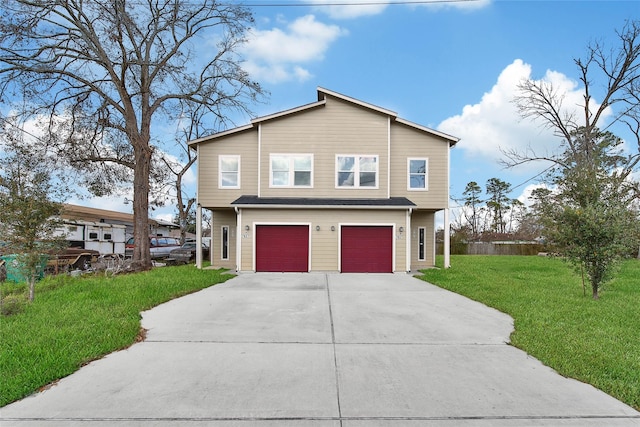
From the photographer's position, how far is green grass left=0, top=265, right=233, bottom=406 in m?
3.96

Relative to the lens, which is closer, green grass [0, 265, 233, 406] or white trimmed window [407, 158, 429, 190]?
green grass [0, 265, 233, 406]

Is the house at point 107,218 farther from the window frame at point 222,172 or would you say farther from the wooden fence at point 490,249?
the wooden fence at point 490,249

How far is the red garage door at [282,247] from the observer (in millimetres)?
14102

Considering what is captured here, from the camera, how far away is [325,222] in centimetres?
1409

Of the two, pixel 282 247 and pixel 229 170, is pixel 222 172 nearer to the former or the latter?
pixel 229 170

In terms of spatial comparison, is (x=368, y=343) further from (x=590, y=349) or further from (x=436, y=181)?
(x=436, y=181)

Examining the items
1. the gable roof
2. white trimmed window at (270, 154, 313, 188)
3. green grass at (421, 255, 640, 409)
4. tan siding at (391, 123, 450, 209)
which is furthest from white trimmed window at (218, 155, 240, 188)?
green grass at (421, 255, 640, 409)

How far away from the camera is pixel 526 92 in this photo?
23.8 metres

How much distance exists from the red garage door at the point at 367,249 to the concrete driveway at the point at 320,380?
7.38 metres

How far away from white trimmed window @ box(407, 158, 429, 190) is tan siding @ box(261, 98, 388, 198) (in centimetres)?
138

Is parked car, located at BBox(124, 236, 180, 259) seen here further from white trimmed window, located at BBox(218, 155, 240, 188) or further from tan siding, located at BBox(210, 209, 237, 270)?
white trimmed window, located at BBox(218, 155, 240, 188)

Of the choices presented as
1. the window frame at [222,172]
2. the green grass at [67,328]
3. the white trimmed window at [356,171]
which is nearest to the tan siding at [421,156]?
the white trimmed window at [356,171]

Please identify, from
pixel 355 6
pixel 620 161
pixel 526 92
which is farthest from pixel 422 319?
pixel 620 161

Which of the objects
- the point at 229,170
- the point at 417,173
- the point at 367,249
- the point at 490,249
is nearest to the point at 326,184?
the point at 367,249
